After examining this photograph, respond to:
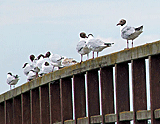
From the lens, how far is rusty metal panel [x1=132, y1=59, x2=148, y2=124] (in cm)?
1711

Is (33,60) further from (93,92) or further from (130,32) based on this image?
(93,92)

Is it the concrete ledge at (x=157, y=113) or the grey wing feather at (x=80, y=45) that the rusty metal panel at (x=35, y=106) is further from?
the concrete ledge at (x=157, y=113)

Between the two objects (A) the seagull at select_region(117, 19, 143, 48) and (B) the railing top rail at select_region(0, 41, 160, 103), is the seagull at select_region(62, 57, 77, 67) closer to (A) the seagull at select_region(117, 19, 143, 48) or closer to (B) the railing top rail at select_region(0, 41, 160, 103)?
(B) the railing top rail at select_region(0, 41, 160, 103)

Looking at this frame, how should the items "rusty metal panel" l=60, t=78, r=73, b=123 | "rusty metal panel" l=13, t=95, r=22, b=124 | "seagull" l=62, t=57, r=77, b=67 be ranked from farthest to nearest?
"rusty metal panel" l=13, t=95, r=22, b=124, "seagull" l=62, t=57, r=77, b=67, "rusty metal panel" l=60, t=78, r=73, b=123

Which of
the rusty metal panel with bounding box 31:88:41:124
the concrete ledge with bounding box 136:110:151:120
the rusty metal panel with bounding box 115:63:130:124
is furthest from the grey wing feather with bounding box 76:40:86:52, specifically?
the concrete ledge with bounding box 136:110:151:120

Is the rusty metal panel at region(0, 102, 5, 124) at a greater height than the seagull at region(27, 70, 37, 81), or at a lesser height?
lesser

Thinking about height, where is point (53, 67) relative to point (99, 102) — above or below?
Answer: above

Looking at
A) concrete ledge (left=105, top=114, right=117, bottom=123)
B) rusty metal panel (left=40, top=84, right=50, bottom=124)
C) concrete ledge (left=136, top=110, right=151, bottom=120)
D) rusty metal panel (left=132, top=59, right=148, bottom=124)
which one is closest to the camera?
concrete ledge (left=136, top=110, right=151, bottom=120)

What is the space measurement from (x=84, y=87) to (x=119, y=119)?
13.8 feet

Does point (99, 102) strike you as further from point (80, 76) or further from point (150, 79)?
point (150, 79)

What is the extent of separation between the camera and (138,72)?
681 inches

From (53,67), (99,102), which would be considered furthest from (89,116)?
(53,67)

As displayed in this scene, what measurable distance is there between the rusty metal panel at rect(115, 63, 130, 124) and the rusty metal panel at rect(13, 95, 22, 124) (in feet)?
38.5

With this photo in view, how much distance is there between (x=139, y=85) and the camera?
17250 millimetres
